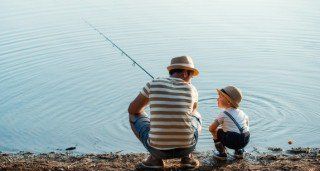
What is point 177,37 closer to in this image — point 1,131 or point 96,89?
point 96,89

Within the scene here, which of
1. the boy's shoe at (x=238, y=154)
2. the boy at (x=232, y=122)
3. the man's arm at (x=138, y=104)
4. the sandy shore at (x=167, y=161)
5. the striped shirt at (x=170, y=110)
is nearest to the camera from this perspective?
the striped shirt at (x=170, y=110)

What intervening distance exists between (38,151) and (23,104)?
218 centimetres

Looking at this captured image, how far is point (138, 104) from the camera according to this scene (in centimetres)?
556

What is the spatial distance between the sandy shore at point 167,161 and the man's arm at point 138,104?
717 millimetres

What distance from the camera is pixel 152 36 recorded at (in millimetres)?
13969

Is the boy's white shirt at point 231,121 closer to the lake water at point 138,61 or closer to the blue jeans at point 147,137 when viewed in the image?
the blue jeans at point 147,137

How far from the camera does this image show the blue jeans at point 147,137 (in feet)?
17.7

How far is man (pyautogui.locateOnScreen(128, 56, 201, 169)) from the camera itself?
204 inches

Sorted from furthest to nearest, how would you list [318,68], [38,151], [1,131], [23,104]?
[318,68] < [23,104] < [1,131] < [38,151]

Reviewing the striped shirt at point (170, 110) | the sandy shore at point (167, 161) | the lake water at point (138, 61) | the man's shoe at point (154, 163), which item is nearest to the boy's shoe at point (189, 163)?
the sandy shore at point (167, 161)

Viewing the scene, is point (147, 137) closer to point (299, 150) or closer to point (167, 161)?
point (167, 161)

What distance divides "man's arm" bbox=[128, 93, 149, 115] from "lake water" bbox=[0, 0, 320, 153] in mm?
1944

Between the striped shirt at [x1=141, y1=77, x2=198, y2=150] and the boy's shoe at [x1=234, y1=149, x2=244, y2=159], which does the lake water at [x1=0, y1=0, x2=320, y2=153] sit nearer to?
the boy's shoe at [x1=234, y1=149, x2=244, y2=159]

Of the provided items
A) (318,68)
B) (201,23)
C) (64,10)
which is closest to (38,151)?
(318,68)
